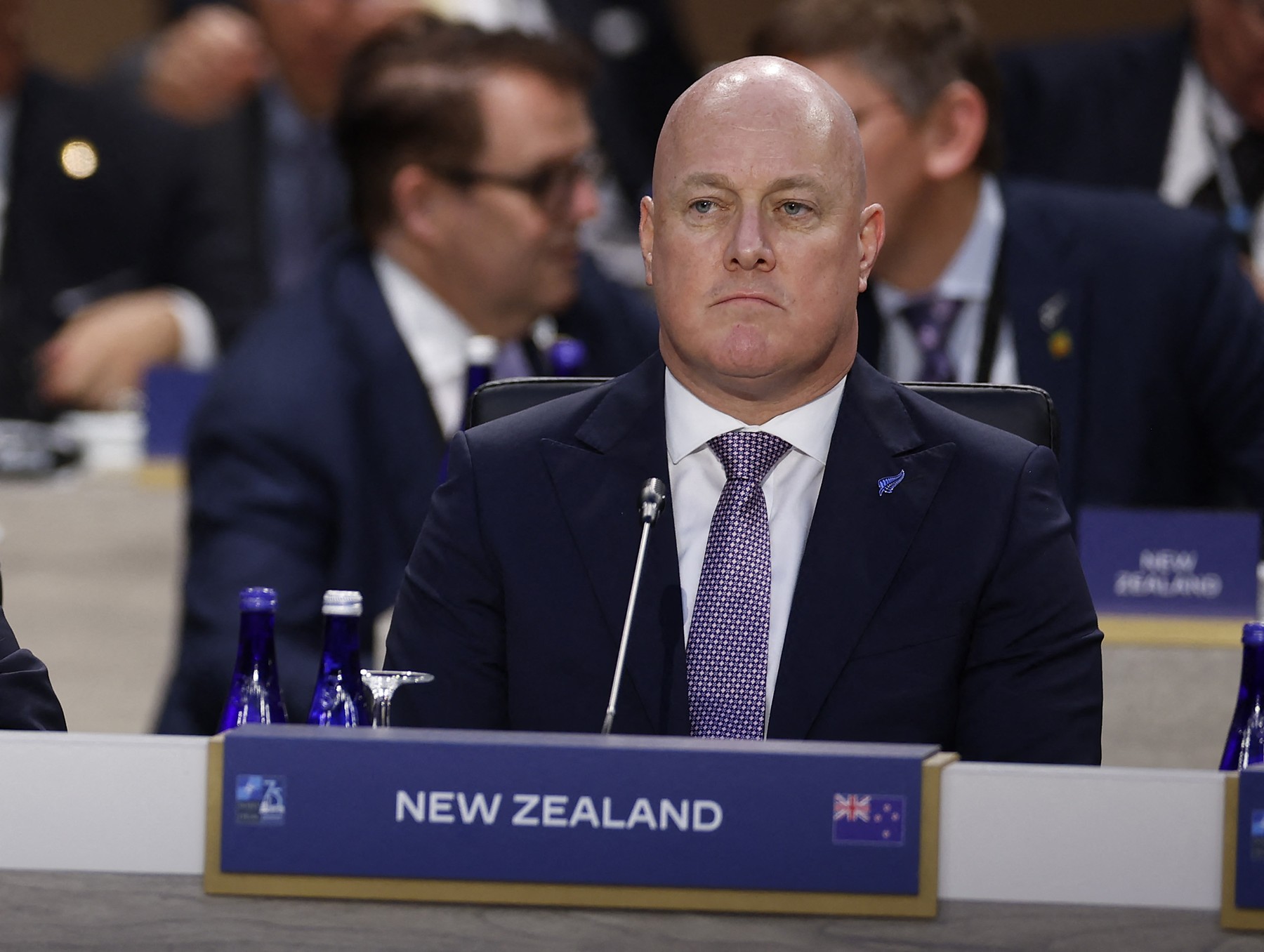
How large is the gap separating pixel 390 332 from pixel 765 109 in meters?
1.47

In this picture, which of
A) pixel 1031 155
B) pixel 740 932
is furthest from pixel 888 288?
pixel 740 932

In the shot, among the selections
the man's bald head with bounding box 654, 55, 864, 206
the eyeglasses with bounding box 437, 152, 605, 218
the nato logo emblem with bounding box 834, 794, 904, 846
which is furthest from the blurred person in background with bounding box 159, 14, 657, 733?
the nato logo emblem with bounding box 834, 794, 904, 846

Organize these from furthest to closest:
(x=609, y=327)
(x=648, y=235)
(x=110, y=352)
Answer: (x=110, y=352) < (x=609, y=327) < (x=648, y=235)

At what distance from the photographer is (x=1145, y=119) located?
13.3 feet

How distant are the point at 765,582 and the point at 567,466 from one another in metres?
0.20

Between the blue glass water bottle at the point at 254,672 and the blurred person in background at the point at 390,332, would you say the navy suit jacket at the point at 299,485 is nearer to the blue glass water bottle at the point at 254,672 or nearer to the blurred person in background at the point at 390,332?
the blurred person in background at the point at 390,332

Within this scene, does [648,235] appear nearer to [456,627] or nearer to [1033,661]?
[456,627]

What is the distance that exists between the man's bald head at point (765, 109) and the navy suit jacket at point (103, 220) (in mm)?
3240

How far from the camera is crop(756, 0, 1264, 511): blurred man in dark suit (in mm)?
2904

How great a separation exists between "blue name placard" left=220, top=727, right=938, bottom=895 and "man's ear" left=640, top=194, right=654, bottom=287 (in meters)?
0.64

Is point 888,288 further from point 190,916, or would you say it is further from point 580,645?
point 190,916

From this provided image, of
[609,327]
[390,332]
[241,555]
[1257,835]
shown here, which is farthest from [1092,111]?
[1257,835]

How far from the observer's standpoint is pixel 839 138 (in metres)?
1.56

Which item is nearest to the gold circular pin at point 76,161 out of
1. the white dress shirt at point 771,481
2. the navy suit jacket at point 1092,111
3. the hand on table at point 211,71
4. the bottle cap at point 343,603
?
the hand on table at point 211,71
